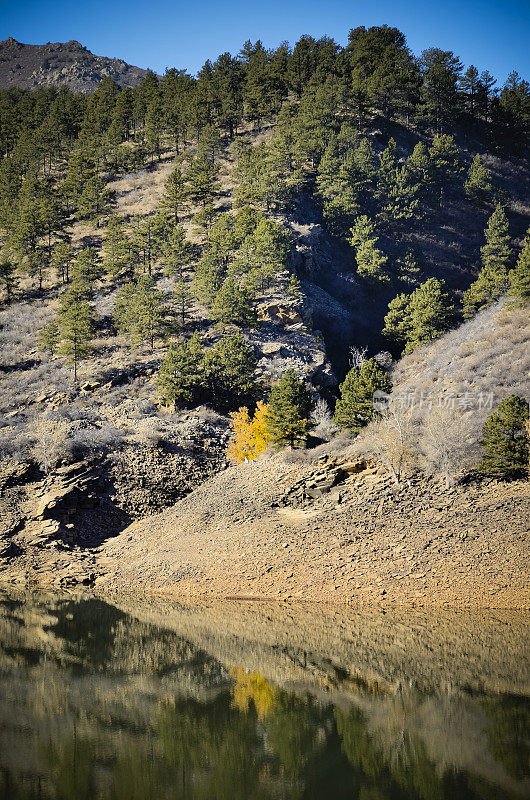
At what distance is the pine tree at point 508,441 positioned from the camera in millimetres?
32125

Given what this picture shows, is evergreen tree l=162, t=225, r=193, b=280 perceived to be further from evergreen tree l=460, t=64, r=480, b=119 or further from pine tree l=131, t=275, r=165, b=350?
evergreen tree l=460, t=64, r=480, b=119

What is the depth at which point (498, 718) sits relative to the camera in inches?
632

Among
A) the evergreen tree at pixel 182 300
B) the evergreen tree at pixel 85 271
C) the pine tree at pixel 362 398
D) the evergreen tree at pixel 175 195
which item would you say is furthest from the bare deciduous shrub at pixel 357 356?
the evergreen tree at pixel 175 195

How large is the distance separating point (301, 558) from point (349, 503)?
5.03 metres

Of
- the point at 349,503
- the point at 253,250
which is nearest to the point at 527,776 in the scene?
the point at 349,503

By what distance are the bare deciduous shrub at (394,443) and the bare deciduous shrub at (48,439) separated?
24807 mm

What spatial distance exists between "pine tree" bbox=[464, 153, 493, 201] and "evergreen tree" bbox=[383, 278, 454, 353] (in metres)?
34.3

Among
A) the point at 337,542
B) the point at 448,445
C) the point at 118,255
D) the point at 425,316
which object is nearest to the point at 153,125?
the point at 118,255

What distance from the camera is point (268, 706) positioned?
18312 millimetres

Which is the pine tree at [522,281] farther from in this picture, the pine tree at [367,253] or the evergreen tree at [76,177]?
the evergreen tree at [76,177]

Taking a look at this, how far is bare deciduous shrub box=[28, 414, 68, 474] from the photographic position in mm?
45431

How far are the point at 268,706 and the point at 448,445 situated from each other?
20.6 meters

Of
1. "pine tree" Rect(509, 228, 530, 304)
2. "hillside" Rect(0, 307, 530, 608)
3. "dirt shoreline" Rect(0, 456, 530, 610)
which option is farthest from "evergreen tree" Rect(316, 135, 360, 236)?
"dirt shoreline" Rect(0, 456, 530, 610)

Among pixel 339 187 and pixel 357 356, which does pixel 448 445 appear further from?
pixel 339 187
